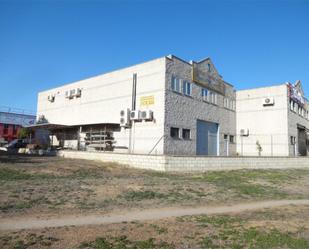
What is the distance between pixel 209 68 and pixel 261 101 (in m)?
9.05

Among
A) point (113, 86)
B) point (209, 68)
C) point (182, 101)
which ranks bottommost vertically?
point (182, 101)

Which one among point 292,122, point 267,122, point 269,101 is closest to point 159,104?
point 269,101

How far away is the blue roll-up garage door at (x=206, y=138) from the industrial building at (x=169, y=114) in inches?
4.1

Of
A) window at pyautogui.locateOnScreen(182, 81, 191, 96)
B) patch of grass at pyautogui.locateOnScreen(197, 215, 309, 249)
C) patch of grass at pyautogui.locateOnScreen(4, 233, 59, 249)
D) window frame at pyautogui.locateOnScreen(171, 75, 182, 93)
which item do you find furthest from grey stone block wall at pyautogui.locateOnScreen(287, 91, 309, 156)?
patch of grass at pyautogui.locateOnScreen(4, 233, 59, 249)

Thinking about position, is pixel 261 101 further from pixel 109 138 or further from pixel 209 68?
pixel 109 138

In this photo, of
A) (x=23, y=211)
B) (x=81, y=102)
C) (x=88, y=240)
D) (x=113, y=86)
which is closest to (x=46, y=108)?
(x=81, y=102)

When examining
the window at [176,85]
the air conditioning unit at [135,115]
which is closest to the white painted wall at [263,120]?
the window at [176,85]

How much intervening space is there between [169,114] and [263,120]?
616 inches

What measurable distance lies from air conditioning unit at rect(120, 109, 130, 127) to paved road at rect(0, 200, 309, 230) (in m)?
16.6

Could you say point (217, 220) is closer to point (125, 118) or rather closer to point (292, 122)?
point (125, 118)

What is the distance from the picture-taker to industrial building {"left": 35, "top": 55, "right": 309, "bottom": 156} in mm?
24844

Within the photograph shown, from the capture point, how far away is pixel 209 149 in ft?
97.7

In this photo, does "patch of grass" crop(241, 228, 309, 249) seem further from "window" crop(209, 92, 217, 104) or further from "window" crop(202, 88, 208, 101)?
"window" crop(209, 92, 217, 104)

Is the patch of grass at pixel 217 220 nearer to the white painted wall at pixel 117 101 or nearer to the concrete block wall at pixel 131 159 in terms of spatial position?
the concrete block wall at pixel 131 159
